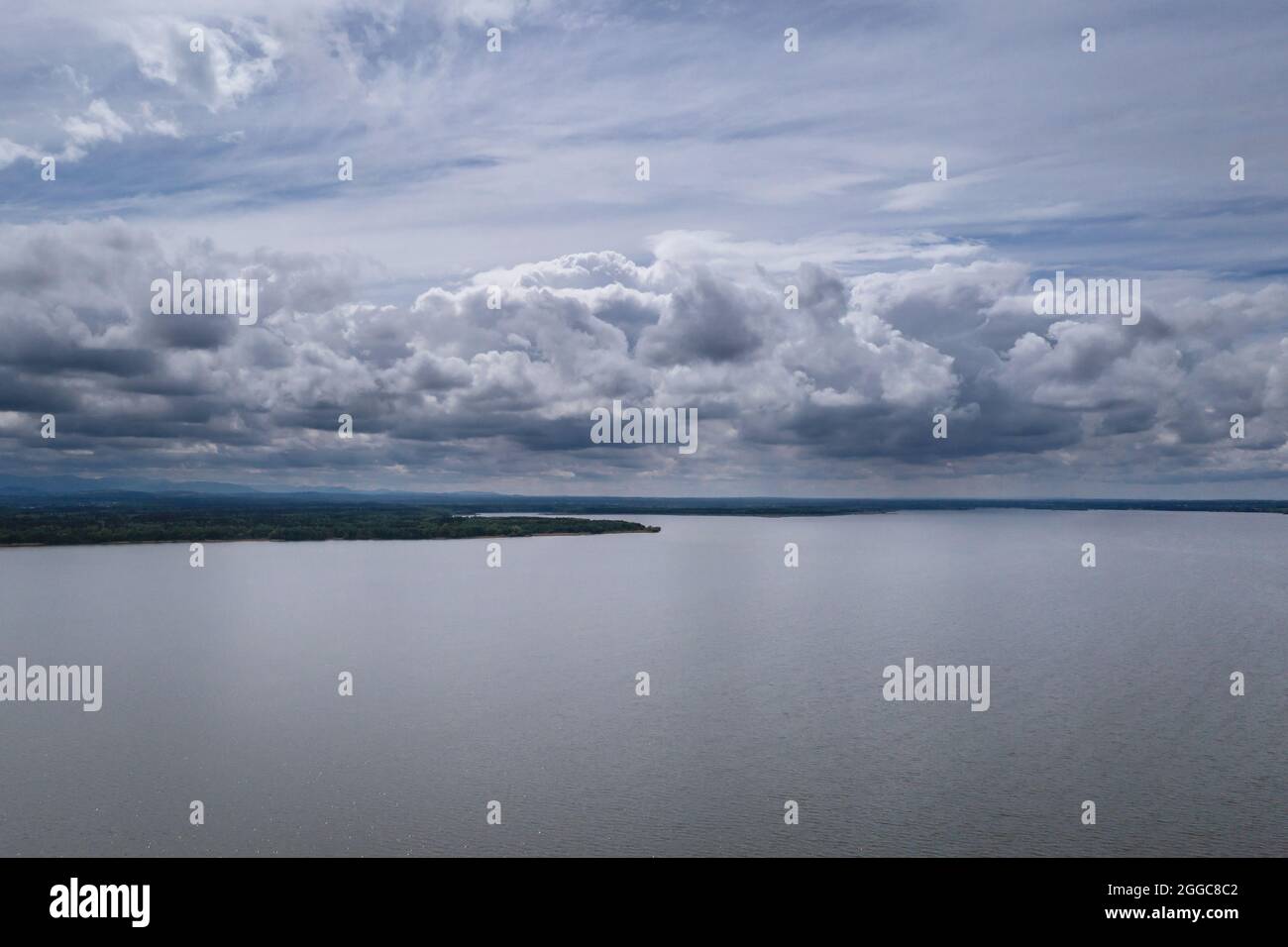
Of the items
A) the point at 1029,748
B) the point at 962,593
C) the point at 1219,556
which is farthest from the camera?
the point at 1219,556

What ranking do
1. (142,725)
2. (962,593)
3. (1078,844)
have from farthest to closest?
(962,593), (142,725), (1078,844)
